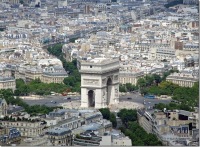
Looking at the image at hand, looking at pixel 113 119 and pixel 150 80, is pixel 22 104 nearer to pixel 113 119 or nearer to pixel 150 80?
pixel 113 119

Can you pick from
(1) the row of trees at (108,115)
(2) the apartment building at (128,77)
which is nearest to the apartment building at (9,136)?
(1) the row of trees at (108,115)

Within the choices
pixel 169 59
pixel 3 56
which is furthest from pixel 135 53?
pixel 3 56

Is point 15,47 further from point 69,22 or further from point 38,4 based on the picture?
point 38,4

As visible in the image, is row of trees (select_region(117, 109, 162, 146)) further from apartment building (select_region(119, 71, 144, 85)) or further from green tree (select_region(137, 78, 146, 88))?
apartment building (select_region(119, 71, 144, 85))

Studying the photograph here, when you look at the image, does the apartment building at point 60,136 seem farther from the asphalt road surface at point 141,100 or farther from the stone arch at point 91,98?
the asphalt road surface at point 141,100

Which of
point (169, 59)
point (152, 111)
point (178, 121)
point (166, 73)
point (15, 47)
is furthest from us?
point (15, 47)

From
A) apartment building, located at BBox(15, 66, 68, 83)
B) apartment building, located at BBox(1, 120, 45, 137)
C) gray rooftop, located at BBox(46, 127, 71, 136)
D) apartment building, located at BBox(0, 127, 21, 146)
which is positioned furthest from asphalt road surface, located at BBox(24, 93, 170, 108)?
gray rooftop, located at BBox(46, 127, 71, 136)

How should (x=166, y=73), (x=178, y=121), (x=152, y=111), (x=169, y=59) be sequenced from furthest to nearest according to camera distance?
(x=169, y=59) < (x=166, y=73) < (x=152, y=111) < (x=178, y=121)

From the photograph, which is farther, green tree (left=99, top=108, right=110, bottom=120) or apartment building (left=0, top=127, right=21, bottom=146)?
green tree (left=99, top=108, right=110, bottom=120)
